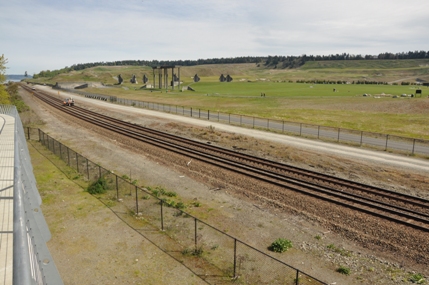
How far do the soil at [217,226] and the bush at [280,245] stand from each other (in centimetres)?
27

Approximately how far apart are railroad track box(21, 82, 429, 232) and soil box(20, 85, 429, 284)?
2.19 metres

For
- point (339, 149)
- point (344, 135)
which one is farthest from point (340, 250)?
point (344, 135)

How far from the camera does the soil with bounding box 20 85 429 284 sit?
1334 cm

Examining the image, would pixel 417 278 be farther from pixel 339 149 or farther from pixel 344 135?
pixel 344 135

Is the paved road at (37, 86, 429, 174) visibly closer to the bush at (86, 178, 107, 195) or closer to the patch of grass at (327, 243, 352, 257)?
the patch of grass at (327, 243, 352, 257)

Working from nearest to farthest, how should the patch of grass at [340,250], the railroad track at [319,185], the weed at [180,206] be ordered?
1. the patch of grass at [340,250]
2. the railroad track at [319,185]
3. the weed at [180,206]

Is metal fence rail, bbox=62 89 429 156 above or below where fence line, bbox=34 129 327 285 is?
above

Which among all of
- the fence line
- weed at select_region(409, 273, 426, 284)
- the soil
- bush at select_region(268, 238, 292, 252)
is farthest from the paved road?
the fence line

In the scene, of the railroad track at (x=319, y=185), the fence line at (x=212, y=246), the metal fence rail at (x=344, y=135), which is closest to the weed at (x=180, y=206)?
the fence line at (x=212, y=246)

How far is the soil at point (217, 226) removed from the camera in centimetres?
1334

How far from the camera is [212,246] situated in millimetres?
15438

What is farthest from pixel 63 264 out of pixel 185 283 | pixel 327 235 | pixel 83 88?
pixel 83 88

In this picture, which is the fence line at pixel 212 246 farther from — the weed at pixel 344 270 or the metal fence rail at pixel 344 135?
the metal fence rail at pixel 344 135

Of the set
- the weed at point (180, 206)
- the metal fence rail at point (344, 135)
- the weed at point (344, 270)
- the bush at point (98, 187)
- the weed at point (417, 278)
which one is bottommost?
the weed at point (417, 278)
